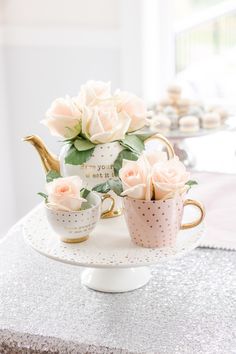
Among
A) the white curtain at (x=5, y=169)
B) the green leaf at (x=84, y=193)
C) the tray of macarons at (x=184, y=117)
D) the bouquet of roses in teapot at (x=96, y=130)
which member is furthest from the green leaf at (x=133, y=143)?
the white curtain at (x=5, y=169)

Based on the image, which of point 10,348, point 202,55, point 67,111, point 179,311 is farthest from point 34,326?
point 202,55

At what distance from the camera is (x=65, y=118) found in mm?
998

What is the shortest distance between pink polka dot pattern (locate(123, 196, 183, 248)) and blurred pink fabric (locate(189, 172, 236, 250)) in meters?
0.24

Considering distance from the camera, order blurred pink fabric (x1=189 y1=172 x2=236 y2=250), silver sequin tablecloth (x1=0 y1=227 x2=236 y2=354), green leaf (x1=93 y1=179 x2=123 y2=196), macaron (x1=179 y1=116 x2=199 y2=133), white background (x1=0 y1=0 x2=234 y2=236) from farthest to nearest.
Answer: white background (x1=0 y1=0 x2=234 y2=236) < macaron (x1=179 y1=116 x2=199 y2=133) < blurred pink fabric (x1=189 y1=172 x2=236 y2=250) < green leaf (x1=93 y1=179 x2=123 y2=196) < silver sequin tablecloth (x1=0 y1=227 x2=236 y2=354)

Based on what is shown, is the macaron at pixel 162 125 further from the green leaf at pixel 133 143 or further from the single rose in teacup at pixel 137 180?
the single rose in teacup at pixel 137 180

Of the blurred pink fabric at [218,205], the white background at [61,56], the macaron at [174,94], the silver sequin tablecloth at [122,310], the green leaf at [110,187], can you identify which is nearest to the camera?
the silver sequin tablecloth at [122,310]

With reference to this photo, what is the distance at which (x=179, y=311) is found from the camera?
3.12 ft

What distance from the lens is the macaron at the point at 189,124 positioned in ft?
5.33

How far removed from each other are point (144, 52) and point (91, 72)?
0.81 feet

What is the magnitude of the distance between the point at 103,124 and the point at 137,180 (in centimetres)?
12

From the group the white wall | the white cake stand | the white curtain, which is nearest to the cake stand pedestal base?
the white cake stand

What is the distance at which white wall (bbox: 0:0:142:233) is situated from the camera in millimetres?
2471

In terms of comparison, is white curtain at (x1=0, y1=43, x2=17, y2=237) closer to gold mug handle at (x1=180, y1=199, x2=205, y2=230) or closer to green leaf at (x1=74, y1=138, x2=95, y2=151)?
green leaf at (x1=74, y1=138, x2=95, y2=151)

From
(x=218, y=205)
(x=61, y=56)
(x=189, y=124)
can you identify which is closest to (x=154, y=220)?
(x=218, y=205)
